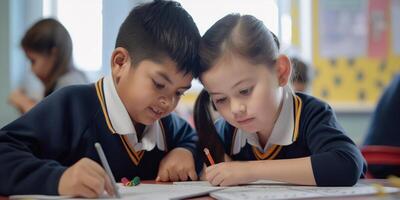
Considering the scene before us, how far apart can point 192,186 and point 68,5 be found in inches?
67.3

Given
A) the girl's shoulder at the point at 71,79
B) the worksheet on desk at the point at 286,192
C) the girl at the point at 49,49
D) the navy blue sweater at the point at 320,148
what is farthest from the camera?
the girl at the point at 49,49

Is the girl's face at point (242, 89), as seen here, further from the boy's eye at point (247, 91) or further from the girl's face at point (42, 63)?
the girl's face at point (42, 63)

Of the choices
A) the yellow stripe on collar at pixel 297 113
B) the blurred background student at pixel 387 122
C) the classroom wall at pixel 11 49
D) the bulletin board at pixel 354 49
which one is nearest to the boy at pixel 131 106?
the yellow stripe on collar at pixel 297 113

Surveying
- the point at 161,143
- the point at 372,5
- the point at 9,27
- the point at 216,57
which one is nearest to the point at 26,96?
the point at 9,27

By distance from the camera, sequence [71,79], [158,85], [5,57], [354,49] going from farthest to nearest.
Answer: [354,49], [5,57], [71,79], [158,85]

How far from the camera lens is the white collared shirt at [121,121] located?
3.43ft

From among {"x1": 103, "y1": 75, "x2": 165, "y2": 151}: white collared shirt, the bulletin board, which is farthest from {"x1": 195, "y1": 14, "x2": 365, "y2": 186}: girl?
the bulletin board

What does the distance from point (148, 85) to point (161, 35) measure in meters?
0.11

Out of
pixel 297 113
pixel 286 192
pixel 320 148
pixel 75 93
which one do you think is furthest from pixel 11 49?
pixel 286 192

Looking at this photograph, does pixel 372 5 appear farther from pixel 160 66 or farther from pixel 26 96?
pixel 160 66

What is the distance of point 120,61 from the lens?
3.52ft

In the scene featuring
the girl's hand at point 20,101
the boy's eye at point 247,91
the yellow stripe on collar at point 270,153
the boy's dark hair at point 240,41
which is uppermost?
the boy's dark hair at point 240,41

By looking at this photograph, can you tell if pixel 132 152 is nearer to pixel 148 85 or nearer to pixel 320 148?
pixel 148 85

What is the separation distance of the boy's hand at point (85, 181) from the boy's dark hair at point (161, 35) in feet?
1.05
